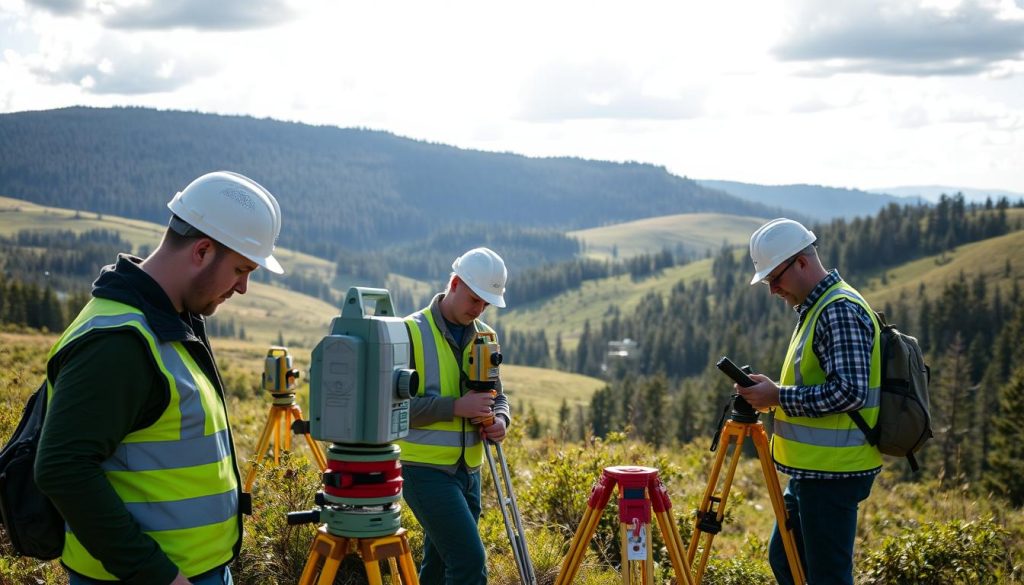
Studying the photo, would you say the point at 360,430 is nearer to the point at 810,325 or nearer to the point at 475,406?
the point at 475,406

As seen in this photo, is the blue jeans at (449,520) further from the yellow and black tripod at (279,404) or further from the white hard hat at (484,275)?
the yellow and black tripod at (279,404)

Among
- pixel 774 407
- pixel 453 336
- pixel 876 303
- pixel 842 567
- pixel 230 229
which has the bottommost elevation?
pixel 876 303

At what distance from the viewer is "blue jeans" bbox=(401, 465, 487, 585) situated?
4281 mm

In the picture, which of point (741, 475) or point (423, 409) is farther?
point (741, 475)

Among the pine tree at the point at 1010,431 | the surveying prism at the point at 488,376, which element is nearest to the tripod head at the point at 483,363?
the surveying prism at the point at 488,376

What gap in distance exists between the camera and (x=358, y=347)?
2.92 metres

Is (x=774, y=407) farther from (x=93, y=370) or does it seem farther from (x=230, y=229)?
(x=93, y=370)

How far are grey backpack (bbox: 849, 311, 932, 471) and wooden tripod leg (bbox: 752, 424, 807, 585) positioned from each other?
565mm

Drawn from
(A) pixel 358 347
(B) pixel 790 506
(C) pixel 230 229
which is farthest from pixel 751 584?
(C) pixel 230 229

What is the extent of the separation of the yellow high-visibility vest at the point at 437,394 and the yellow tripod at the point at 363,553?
4.38 ft

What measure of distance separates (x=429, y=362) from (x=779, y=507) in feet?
7.71

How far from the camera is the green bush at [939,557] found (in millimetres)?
6020

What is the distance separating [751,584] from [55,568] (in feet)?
16.3

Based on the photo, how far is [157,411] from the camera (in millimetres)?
2549
